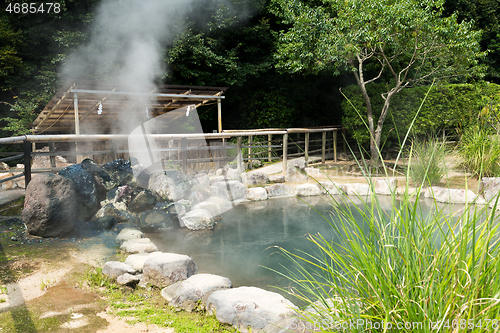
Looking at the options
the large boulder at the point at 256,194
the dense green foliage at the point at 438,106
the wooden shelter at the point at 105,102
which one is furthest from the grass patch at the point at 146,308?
the dense green foliage at the point at 438,106

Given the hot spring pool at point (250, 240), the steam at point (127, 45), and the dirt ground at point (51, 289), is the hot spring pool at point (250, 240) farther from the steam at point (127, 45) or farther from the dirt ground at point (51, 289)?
the steam at point (127, 45)

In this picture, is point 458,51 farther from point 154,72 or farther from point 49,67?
point 49,67

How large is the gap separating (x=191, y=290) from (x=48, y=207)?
2482 mm

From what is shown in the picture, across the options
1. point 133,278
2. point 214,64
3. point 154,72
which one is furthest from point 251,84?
point 133,278

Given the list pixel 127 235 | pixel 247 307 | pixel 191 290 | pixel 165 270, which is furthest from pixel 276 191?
pixel 247 307

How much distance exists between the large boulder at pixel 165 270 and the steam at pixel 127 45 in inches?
299

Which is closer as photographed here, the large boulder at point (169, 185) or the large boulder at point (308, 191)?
the large boulder at point (169, 185)

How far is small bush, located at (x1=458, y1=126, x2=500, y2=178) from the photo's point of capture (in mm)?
6500

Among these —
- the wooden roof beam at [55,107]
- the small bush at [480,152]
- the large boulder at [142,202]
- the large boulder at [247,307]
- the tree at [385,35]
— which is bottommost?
the large boulder at [247,307]

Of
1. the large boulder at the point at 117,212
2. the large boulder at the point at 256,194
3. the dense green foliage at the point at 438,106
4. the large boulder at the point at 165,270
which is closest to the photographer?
the large boulder at the point at 165,270

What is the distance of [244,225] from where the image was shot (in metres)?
6.03

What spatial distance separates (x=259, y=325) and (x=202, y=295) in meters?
0.67

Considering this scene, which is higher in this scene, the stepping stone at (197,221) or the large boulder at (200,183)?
the large boulder at (200,183)

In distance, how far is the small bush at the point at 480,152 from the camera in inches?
256
